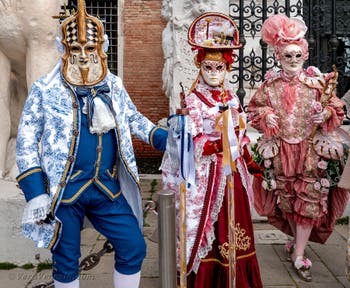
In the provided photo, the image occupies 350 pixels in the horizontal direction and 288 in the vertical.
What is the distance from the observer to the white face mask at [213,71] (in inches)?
126

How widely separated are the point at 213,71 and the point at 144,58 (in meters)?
6.81

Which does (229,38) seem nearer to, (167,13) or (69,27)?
(69,27)

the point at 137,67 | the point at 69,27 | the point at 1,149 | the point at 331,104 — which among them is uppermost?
the point at 137,67

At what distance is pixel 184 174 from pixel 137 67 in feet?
24.1

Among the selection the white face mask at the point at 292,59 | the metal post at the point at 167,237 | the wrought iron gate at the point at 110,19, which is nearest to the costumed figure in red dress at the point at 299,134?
the white face mask at the point at 292,59

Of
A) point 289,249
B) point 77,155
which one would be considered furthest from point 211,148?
point 289,249

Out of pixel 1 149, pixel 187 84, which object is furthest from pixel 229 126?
pixel 187 84

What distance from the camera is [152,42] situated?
982cm

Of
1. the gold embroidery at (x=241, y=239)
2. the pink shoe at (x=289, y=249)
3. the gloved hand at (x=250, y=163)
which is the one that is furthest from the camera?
the pink shoe at (x=289, y=249)

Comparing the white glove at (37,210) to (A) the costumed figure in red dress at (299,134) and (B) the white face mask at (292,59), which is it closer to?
(A) the costumed figure in red dress at (299,134)

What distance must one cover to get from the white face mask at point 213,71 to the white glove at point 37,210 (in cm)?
134

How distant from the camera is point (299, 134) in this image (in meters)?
3.64

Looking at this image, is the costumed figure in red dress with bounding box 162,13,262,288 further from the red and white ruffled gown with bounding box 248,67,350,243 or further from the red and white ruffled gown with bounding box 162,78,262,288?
the red and white ruffled gown with bounding box 248,67,350,243

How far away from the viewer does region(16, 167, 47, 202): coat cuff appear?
2.55m
